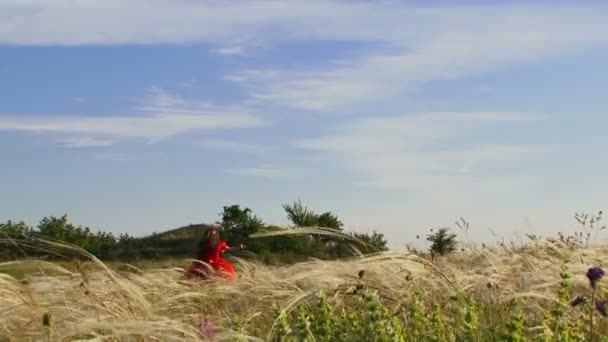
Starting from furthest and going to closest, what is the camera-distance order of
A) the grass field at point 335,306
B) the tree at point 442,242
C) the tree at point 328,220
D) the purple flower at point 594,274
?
the tree at point 328,220 → the tree at point 442,242 → the grass field at point 335,306 → the purple flower at point 594,274

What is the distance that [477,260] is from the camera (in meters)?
12.4

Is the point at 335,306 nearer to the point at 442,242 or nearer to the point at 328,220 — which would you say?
the point at 442,242

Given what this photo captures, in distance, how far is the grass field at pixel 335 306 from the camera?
4.79 m

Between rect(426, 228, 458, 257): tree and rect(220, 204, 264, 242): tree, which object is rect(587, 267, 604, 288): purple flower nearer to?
rect(426, 228, 458, 257): tree

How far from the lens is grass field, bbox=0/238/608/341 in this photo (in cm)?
479

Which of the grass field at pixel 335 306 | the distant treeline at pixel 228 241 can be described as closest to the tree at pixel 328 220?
the distant treeline at pixel 228 241

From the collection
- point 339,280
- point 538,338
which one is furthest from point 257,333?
point 538,338

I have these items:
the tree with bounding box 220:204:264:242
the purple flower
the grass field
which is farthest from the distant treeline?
the purple flower

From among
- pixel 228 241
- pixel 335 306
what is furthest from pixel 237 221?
pixel 335 306

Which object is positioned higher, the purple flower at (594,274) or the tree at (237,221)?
the tree at (237,221)

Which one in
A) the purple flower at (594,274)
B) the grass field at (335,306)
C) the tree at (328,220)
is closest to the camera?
the purple flower at (594,274)

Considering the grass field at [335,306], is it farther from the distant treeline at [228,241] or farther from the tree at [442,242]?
the distant treeline at [228,241]

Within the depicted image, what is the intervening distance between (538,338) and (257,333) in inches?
121

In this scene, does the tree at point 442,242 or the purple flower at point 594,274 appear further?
the tree at point 442,242
